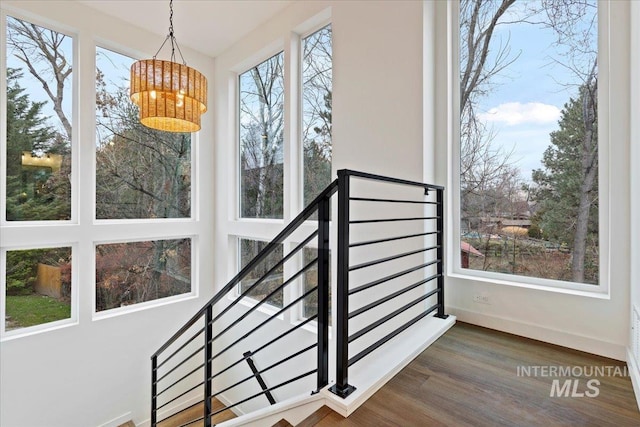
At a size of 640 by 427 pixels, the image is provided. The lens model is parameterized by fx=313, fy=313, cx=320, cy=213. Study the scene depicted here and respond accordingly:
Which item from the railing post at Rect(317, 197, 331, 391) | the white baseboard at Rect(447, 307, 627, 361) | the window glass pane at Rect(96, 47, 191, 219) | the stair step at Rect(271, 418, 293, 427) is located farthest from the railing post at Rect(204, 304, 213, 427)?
the window glass pane at Rect(96, 47, 191, 219)

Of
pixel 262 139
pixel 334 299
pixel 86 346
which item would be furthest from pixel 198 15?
pixel 86 346

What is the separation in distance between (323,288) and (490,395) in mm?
964

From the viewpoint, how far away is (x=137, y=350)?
375 centimetres

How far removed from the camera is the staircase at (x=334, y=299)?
1.51 metres

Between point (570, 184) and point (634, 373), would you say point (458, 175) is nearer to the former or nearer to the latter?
point (570, 184)

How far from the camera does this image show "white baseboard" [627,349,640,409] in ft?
4.94

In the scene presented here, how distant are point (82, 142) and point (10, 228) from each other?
3.52 ft

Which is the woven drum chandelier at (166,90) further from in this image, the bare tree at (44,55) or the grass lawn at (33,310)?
the grass lawn at (33,310)

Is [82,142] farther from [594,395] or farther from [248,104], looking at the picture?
[594,395]

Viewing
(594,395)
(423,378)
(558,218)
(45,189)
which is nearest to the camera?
(594,395)

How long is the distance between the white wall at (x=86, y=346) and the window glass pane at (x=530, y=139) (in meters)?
3.63

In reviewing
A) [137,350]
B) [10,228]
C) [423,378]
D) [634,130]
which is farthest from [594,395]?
[10,228]

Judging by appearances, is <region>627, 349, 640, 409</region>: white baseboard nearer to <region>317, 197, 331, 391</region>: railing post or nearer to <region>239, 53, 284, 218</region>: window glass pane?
<region>317, 197, 331, 391</region>: railing post

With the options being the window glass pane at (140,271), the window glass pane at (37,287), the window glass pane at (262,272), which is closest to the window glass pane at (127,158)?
the window glass pane at (140,271)
